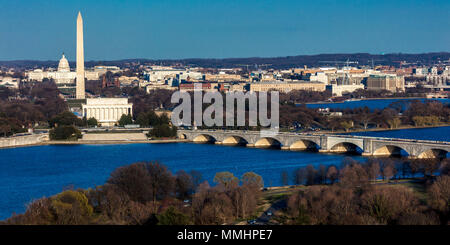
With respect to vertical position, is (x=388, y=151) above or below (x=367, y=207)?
below

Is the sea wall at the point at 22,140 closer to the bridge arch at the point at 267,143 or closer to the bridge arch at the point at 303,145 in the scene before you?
the bridge arch at the point at 267,143

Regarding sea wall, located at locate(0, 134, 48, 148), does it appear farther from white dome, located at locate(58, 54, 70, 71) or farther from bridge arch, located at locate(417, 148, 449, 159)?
white dome, located at locate(58, 54, 70, 71)

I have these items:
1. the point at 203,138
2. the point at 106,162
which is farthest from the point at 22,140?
the point at 106,162

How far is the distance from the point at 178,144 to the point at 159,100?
2142cm

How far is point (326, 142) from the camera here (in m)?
30.0

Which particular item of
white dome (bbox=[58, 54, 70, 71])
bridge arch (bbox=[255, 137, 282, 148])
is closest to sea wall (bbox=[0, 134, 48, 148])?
bridge arch (bbox=[255, 137, 282, 148])

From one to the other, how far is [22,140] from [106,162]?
8.28 metres

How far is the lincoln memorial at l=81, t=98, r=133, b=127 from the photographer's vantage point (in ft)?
143

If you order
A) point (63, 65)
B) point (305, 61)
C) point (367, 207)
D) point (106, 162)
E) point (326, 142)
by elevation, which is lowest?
point (106, 162)

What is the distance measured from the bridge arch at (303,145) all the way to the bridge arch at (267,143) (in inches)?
54.4

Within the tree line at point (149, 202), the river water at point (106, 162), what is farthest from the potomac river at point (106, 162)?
the tree line at point (149, 202)

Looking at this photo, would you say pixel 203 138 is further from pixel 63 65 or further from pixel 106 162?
pixel 63 65

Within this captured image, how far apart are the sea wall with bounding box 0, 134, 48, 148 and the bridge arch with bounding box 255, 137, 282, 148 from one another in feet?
31.8

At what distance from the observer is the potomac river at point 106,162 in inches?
850
